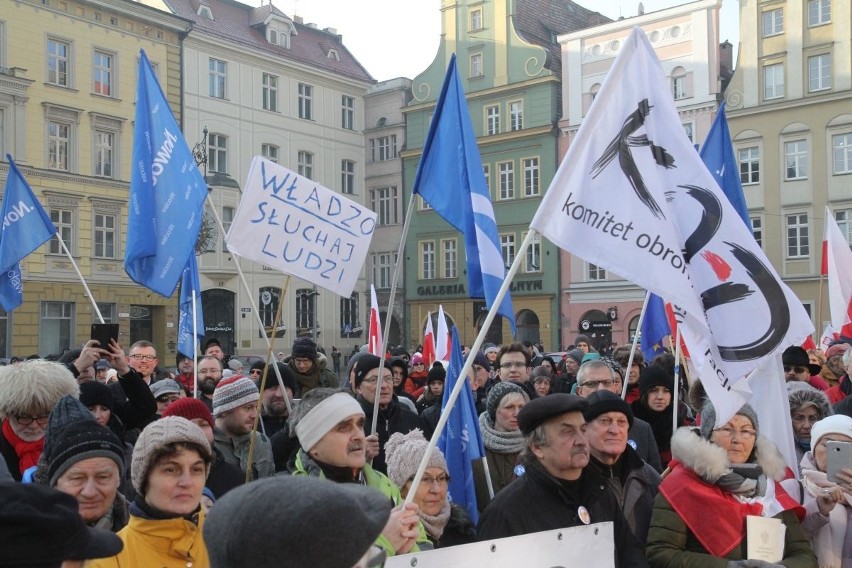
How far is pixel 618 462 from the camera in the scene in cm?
450

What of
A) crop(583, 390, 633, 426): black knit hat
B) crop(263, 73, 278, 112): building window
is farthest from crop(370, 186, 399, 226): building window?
crop(583, 390, 633, 426): black knit hat

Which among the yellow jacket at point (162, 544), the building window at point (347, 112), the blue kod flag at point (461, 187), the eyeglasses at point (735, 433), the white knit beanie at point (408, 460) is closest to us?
the yellow jacket at point (162, 544)

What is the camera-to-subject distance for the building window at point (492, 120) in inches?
1601

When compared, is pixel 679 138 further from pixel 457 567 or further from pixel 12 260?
pixel 12 260

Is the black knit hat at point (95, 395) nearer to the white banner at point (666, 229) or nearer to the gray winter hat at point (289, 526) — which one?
the white banner at point (666, 229)

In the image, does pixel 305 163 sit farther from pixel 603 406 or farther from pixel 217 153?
pixel 603 406

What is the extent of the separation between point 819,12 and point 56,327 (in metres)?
29.9

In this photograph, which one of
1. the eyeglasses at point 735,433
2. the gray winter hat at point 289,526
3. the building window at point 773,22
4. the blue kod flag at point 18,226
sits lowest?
the eyeglasses at point 735,433

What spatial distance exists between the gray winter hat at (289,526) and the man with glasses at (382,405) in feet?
16.1

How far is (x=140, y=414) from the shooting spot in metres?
5.46

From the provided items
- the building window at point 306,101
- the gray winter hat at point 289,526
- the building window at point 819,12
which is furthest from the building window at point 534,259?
the gray winter hat at point 289,526

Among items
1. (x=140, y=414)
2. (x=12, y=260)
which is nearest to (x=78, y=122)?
(x=12, y=260)

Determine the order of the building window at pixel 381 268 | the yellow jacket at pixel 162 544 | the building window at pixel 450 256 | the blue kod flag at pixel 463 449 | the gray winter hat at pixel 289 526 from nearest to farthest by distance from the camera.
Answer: the gray winter hat at pixel 289 526
the yellow jacket at pixel 162 544
the blue kod flag at pixel 463 449
the building window at pixel 450 256
the building window at pixel 381 268

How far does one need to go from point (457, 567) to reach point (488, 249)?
8.95ft
